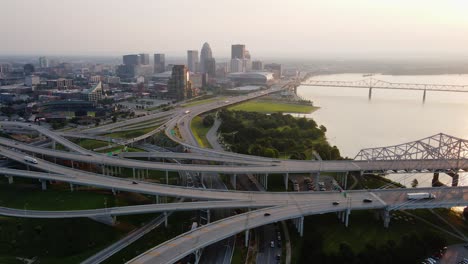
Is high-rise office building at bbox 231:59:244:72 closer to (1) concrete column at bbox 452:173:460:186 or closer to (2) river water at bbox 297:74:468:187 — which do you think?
(2) river water at bbox 297:74:468:187

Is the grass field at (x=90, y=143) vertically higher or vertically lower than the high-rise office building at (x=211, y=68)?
lower

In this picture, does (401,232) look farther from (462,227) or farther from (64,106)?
(64,106)

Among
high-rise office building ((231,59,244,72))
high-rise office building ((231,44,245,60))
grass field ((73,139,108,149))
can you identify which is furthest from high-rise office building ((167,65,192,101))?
high-rise office building ((231,44,245,60))

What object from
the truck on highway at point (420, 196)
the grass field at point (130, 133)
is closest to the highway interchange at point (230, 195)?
the truck on highway at point (420, 196)

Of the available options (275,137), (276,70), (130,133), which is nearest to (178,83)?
(130,133)

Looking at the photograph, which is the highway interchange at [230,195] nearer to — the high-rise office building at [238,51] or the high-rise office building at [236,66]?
the high-rise office building at [236,66]

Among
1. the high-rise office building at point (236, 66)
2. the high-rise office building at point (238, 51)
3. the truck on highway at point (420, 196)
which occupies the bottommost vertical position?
the truck on highway at point (420, 196)
